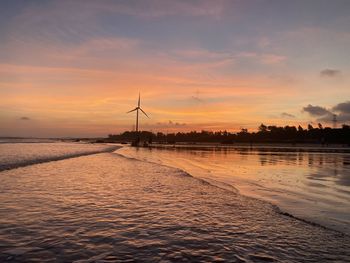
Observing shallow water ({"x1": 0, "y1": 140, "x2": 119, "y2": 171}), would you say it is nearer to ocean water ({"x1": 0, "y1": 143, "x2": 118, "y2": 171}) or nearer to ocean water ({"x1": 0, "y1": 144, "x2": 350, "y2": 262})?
ocean water ({"x1": 0, "y1": 143, "x2": 118, "y2": 171})

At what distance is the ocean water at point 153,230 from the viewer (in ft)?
19.9

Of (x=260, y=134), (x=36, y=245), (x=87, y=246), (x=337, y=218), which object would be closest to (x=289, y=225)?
(x=337, y=218)

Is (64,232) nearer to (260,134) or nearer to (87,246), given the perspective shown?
(87,246)

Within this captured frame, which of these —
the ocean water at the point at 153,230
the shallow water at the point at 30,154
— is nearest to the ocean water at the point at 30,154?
the shallow water at the point at 30,154

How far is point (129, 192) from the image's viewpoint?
13203mm

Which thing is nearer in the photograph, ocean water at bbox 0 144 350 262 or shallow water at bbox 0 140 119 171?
ocean water at bbox 0 144 350 262

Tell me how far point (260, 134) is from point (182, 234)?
643ft

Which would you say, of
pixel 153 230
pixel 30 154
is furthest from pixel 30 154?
pixel 153 230

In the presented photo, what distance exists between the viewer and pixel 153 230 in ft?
25.4

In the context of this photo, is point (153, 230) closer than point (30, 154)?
Yes

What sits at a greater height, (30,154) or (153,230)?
(30,154)

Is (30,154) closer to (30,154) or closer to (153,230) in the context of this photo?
(30,154)

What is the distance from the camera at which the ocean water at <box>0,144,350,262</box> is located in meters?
6.05

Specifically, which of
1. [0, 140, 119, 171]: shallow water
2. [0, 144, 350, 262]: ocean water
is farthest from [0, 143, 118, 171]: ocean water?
[0, 144, 350, 262]: ocean water
